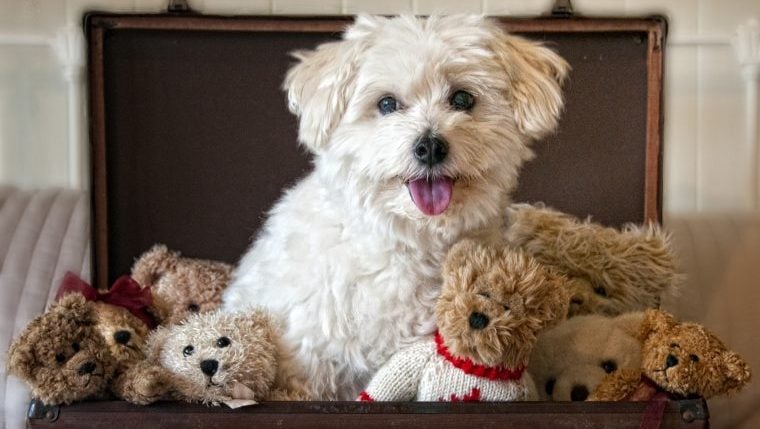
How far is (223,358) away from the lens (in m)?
1.02

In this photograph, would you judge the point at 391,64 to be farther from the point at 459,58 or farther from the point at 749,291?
the point at 749,291

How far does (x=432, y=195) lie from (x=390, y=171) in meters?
0.06

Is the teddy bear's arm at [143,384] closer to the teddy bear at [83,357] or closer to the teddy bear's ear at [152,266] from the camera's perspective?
the teddy bear at [83,357]

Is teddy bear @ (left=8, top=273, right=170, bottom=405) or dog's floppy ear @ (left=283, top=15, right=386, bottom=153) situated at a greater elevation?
dog's floppy ear @ (left=283, top=15, right=386, bottom=153)

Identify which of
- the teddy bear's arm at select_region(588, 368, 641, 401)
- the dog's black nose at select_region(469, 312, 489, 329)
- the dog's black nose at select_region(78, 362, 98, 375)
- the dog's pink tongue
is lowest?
the teddy bear's arm at select_region(588, 368, 641, 401)

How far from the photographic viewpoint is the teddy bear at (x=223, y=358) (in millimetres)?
984

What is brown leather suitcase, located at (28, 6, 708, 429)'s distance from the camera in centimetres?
156

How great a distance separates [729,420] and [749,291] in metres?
0.29

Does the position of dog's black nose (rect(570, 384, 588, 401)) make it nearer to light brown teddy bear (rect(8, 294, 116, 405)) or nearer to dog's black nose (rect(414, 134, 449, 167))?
dog's black nose (rect(414, 134, 449, 167))

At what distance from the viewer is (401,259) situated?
1103 millimetres

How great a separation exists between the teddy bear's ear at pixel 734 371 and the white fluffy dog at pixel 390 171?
1.06 ft

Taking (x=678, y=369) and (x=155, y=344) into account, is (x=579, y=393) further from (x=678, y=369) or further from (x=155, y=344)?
(x=155, y=344)

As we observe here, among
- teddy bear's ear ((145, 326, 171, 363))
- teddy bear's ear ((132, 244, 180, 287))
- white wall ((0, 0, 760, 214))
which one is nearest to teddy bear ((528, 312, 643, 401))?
teddy bear's ear ((145, 326, 171, 363))

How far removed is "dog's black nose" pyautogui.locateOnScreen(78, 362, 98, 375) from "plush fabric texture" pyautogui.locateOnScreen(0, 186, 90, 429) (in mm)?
564
